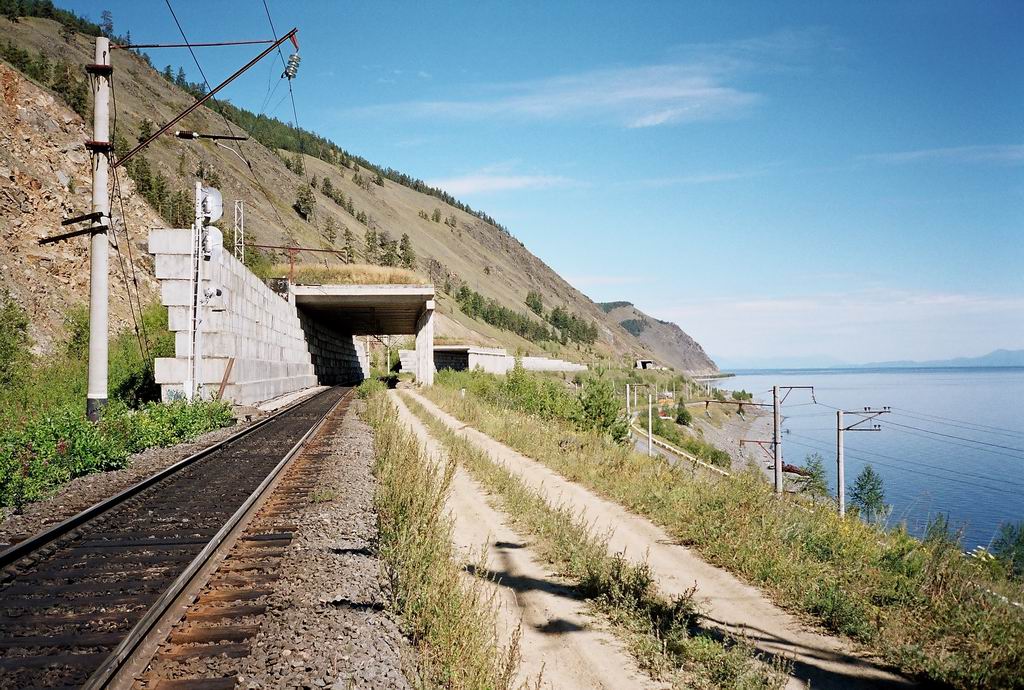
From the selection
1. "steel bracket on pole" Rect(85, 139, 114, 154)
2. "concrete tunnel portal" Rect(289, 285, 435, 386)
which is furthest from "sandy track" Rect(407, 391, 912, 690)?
"concrete tunnel portal" Rect(289, 285, 435, 386)

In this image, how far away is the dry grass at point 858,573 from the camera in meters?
5.12

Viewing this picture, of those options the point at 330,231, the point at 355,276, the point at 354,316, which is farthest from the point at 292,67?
the point at 330,231

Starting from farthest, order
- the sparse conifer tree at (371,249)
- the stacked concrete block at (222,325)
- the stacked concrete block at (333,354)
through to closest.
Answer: the sparse conifer tree at (371,249) → the stacked concrete block at (333,354) → the stacked concrete block at (222,325)

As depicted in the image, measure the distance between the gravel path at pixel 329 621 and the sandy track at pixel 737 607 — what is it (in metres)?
2.91

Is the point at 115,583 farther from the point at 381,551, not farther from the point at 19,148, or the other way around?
the point at 19,148

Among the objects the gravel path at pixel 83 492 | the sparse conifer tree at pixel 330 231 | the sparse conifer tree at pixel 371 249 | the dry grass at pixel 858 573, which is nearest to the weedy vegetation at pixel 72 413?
the gravel path at pixel 83 492

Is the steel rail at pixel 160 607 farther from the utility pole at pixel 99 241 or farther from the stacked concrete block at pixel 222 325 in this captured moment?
the stacked concrete block at pixel 222 325

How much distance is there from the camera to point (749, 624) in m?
5.99

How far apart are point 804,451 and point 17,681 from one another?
198 feet

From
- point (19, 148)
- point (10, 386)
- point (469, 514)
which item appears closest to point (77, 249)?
point (19, 148)

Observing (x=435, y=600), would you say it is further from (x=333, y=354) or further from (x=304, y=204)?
(x=304, y=204)

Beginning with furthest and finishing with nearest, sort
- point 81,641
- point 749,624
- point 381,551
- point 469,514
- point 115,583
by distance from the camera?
point 469,514
point 381,551
point 749,624
point 115,583
point 81,641

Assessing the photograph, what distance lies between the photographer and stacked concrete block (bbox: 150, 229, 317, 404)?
18.4 metres

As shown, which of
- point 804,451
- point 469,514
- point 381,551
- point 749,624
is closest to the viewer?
point 749,624
